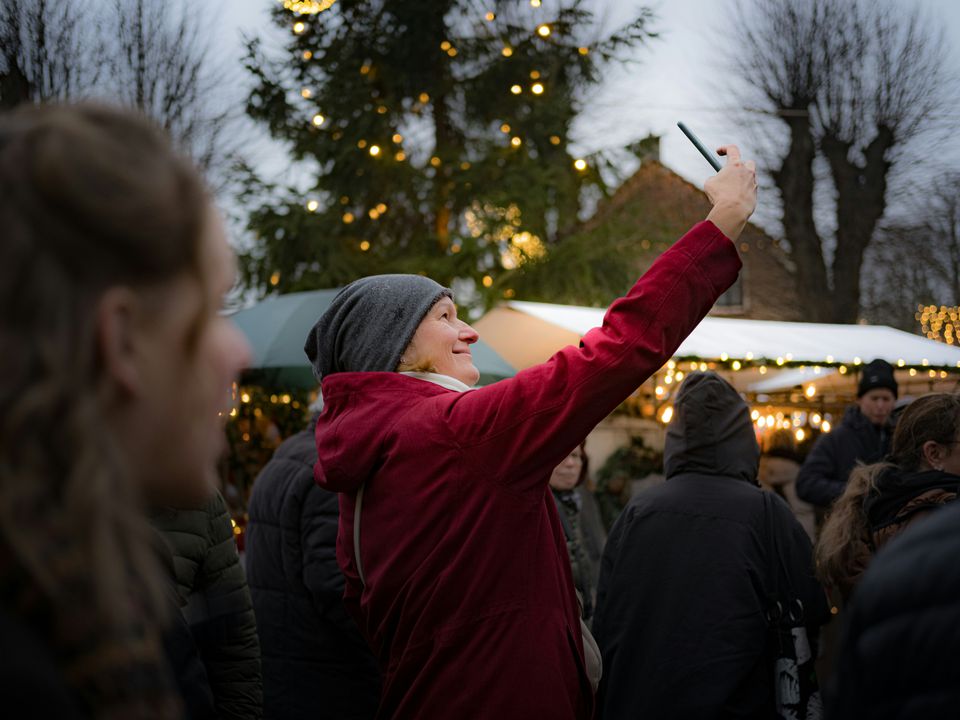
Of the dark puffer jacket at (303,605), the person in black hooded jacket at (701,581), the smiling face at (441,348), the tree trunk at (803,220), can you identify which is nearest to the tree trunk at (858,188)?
the tree trunk at (803,220)

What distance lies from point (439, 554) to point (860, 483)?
6.07ft

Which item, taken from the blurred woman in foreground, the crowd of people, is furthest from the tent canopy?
the blurred woman in foreground

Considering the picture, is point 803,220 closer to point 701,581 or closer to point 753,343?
point 753,343

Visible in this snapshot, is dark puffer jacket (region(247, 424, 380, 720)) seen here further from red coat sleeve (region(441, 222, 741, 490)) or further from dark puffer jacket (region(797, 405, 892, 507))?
dark puffer jacket (region(797, 405, 892, 507))

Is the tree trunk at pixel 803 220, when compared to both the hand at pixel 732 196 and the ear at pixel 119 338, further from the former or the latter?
the ear at pixel 119 338

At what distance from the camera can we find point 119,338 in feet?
2.95

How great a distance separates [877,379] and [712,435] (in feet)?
11.6

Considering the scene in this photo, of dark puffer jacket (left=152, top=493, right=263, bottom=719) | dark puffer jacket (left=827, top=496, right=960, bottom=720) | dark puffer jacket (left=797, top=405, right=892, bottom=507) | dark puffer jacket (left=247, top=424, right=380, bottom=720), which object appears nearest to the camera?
dark puffer jacket (left=827, top=496, right=960, bottom=720)

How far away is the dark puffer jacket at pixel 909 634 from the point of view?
3.40 feet

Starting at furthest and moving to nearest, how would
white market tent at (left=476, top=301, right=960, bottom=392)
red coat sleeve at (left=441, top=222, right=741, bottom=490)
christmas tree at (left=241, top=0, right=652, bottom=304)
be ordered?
christmas tree at (left=241, top=0, right=652, bottom=304) < white market tent at (left=476, top=301, right=960, bottom=392) < red coat sleeve at (left=441, top=222, right=741, bottom=490)

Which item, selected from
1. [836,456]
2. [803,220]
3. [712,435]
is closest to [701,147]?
[712,435]

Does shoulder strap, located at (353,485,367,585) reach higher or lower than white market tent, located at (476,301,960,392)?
higher

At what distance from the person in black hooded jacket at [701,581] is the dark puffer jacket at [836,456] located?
9.66 feet

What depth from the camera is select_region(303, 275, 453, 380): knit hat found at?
8.05 feet
